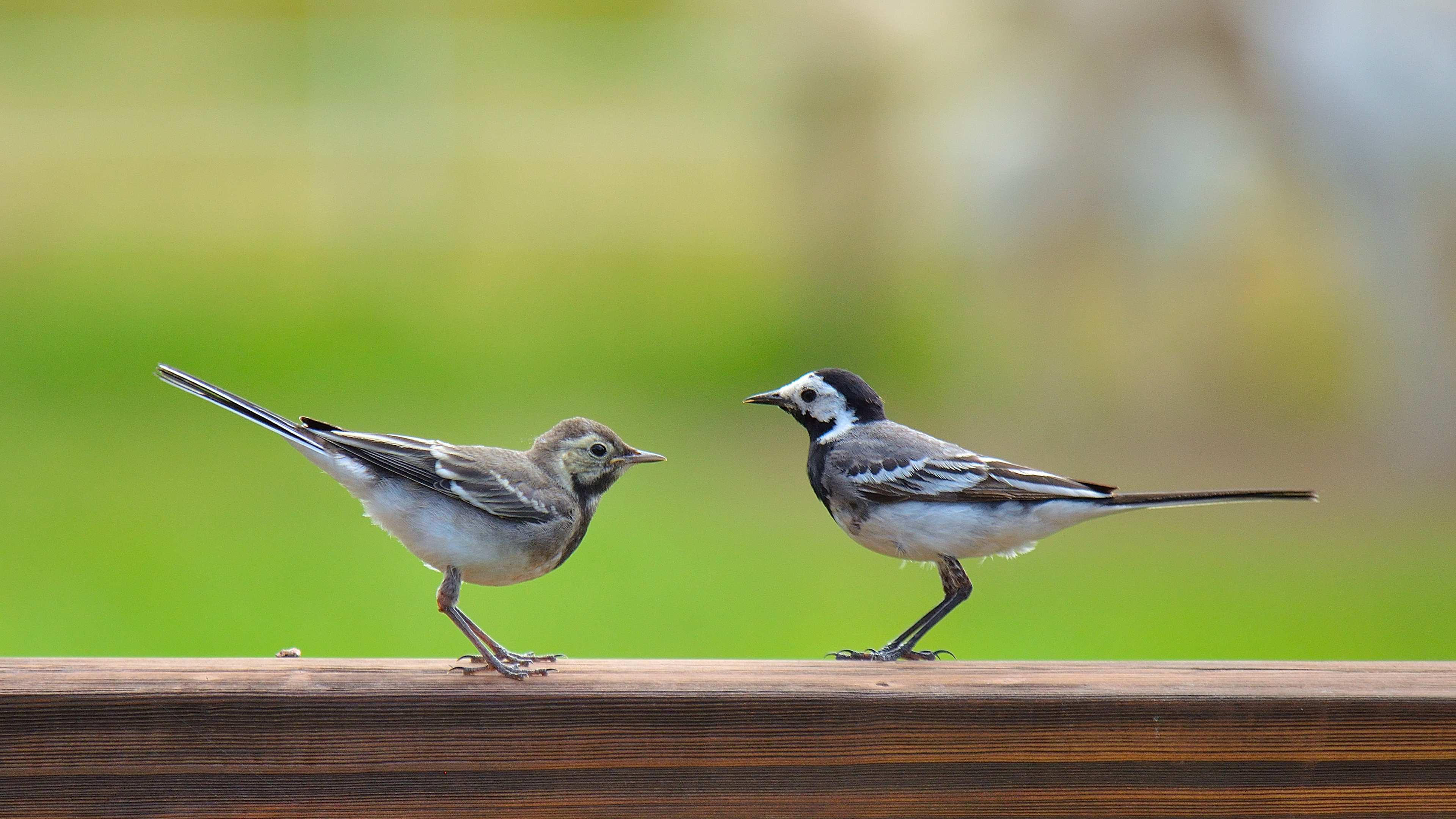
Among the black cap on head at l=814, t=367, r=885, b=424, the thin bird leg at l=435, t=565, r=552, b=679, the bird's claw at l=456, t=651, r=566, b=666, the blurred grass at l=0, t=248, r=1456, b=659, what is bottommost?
the blurred grass at l=0, t=248, r=1456, b=659

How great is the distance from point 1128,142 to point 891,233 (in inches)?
108

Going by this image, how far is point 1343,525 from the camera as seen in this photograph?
799 centimetres

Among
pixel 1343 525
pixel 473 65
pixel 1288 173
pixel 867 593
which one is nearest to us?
pixel 867 593

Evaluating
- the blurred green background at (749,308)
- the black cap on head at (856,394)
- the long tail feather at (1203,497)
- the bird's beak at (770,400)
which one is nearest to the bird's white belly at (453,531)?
the bird's beak at (770,400)

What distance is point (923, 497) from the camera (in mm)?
3252

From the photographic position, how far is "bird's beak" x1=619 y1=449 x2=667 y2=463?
116 inches

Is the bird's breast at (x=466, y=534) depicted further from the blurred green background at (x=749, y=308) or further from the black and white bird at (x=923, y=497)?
the blurred green background at (x=749, y=308)

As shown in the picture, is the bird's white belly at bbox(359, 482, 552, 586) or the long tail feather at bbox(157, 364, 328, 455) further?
the bird's white belly at bbox(359, 482, 552, 586)

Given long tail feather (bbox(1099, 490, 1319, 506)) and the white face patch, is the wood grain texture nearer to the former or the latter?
long tail feather (bbox(1099, 490, 1319, 506))

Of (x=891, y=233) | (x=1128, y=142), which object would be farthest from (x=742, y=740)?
(x=891, y=233)

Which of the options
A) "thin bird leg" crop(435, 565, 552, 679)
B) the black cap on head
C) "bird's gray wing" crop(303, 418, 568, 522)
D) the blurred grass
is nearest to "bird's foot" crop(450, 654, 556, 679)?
"thin bird leg" crop(435, 565, 552, 679)

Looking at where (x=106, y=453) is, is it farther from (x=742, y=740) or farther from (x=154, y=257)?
(x=742, y=740)

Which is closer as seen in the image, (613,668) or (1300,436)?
(613,668)

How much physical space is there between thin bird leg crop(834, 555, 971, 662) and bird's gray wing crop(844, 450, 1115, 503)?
0.18 metres
